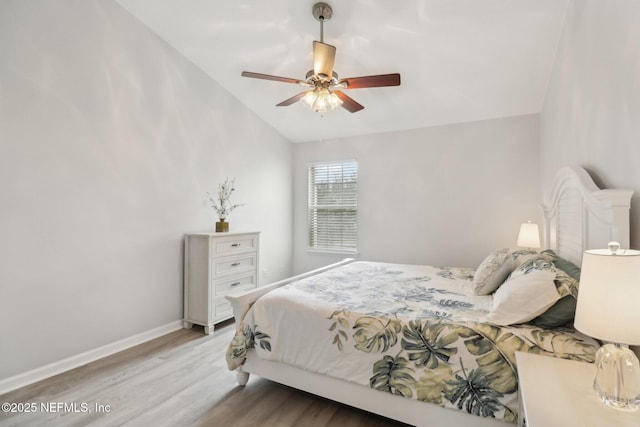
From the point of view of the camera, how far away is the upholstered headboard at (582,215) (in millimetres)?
1334

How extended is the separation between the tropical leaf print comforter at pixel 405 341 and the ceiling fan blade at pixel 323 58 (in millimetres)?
1606

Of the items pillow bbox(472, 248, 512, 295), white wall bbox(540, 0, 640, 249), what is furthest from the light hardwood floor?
white wall bbox(540, 0, 640, 249)

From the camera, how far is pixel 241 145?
4102mm

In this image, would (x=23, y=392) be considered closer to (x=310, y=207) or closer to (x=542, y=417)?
(x=542, y=417)

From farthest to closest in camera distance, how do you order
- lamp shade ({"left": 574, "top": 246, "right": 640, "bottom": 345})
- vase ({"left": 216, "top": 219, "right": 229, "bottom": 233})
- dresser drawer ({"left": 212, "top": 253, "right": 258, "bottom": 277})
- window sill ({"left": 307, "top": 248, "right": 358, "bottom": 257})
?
window sill ({"left": 307, "top": 248, "right": 358, "bottom": 257}), vase ({"left": 216, "top": 219, "right": 229, "bottom": 233}), dresser drawer ({"left": 212, "top": 253, "right": 258, "bottom": 277}), lamp shade ({"left": 574, "top": 246, "right": 640, "bottom": 345})

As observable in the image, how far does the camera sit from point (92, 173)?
260 cm

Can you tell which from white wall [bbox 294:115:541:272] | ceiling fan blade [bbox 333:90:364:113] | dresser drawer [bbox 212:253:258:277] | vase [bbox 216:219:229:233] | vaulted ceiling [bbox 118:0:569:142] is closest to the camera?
vaulted ceiling [bbox 118:0:569:142]

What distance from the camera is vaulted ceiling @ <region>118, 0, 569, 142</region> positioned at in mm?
2471

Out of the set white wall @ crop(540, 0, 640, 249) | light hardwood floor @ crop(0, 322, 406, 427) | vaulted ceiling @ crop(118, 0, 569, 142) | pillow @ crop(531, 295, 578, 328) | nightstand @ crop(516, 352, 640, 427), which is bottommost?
light hardwood floor @ crop(0, 322, 406, 427)

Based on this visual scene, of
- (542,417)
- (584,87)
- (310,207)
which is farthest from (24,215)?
(584,87)

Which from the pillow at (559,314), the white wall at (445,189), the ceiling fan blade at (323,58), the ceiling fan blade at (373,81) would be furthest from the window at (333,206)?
the pillow at (559,314)

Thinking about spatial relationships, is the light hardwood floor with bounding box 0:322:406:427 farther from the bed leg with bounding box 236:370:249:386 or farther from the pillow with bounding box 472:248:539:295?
the pillow with bounding box 472:248:539:295

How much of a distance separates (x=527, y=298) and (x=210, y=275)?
2.69 m

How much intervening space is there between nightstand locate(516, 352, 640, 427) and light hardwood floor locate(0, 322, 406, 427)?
94 centimetres
